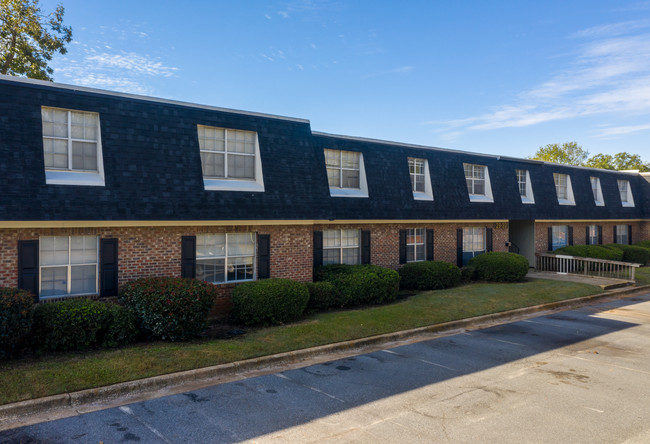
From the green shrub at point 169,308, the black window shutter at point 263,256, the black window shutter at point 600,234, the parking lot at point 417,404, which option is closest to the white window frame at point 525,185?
the black window shutter at point 600,234

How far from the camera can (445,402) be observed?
25.0 feet

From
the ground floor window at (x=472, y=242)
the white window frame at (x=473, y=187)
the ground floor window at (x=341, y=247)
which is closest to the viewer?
the ground floor window at (x=341, y=247)

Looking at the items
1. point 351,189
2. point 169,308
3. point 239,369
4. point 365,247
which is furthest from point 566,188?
point 169,308

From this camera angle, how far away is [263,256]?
14.1 meters

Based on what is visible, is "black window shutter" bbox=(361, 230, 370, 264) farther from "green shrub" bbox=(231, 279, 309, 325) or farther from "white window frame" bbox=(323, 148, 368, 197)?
"green shrub" bbox=(231, 279, 309, 325)

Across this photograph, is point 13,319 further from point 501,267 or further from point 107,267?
point 501,267

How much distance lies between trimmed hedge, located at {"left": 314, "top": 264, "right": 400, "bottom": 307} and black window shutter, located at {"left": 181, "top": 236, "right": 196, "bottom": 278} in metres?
4.54

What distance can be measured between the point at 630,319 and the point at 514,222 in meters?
12.4

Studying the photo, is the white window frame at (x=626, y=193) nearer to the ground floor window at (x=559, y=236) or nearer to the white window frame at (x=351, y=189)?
the ground floor window at (x=559, y=236)

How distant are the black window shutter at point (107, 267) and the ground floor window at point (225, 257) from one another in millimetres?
2276

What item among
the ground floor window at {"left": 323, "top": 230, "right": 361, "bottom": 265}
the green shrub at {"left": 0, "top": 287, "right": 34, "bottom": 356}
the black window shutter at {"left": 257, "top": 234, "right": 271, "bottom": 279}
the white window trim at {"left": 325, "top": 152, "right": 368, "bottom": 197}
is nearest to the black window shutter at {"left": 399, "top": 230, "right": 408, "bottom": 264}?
the ground floor window at {"left": 323, "top": 230, "right": 361, "bottom": 265}

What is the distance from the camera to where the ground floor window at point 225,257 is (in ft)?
43.5

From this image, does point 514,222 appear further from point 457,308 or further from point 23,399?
point 23,399

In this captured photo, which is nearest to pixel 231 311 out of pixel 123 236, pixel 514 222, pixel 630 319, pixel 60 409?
pixel 123 236
